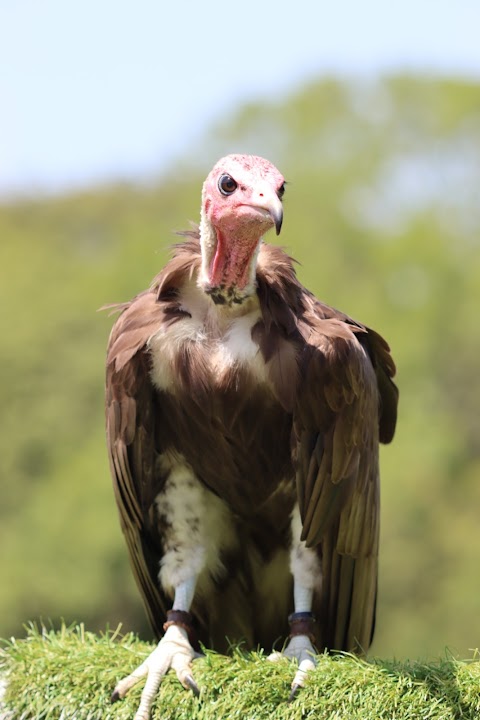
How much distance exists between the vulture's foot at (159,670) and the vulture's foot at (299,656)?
349mm

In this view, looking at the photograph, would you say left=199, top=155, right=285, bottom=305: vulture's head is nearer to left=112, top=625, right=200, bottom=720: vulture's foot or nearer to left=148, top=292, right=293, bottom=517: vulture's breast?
left=148, top=292, right=293, bottom=517: vulture's breast

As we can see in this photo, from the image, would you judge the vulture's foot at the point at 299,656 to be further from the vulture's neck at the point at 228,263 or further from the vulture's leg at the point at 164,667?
the vulture's neck at the point at 228,263

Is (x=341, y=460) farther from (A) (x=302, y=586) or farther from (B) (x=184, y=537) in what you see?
(B) (x=184, y=537)

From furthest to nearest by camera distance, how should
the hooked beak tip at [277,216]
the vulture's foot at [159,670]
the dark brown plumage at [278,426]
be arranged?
the dark brown plumage at [278,426] → the vulture's foot at [159,670] → the hooked beak tip at [277,216]

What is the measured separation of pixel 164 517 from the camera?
5082 mm

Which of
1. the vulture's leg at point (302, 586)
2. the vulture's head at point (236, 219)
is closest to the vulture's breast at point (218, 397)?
the vulture's head at point (236, 219)

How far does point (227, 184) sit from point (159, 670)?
1.95 m

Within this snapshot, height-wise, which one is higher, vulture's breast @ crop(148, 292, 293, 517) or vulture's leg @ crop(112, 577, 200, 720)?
vulture's breast @ crop(148, 292, 293, 517)

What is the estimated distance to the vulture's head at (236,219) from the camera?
13.9ft

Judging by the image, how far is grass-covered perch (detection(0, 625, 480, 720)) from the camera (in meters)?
4.25

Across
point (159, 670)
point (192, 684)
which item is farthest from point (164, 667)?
point (192, 684)

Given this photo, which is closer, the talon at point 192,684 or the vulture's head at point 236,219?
the vulture's head at point 236,219

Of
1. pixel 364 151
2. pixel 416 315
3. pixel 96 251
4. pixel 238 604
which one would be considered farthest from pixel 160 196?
pixel 238 604

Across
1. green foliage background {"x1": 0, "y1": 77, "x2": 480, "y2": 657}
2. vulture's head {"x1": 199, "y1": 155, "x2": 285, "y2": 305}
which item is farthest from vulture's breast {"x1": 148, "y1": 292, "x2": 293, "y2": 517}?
green foliage background {"x1": 0, "y1": 77, "x2": 480, "y2": 657}
